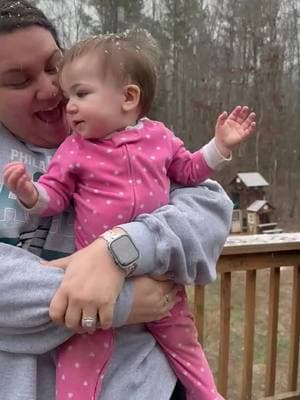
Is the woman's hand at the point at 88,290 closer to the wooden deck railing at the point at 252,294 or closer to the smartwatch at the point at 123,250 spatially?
the smartwatch at the point at 123,250

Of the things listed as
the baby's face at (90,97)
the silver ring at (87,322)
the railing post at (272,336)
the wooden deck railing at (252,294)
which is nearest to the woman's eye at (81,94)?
the baby's face at (90,97)

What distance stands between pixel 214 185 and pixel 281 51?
12577 millimetres

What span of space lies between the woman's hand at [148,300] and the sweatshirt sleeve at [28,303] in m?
0.01

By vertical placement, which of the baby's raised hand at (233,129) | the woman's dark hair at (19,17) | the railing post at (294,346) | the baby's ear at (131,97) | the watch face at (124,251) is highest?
the woman's dark hair at (19,17)

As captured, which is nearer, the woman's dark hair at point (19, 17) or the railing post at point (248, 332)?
the woman's dark hair at point (19, 17)

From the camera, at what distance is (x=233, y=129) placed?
1.12 meters

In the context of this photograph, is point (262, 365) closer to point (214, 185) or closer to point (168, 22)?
point (214, 185)

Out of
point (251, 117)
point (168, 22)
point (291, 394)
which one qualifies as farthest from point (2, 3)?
point (168, 22)

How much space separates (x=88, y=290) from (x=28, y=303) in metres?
0.09

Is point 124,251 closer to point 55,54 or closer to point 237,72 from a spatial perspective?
point 55,54

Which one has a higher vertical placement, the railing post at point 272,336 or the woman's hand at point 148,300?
the woman's hand at point 148,300

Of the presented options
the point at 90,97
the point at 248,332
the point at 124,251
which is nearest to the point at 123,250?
the point at 124,251

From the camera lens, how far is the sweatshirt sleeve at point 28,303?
0.92 m

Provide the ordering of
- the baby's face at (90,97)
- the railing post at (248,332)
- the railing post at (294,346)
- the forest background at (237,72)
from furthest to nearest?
the forest background at (237,72)
the railing post at (294,346)
the railing post at (248,332)
the baby's face at (90,97)
